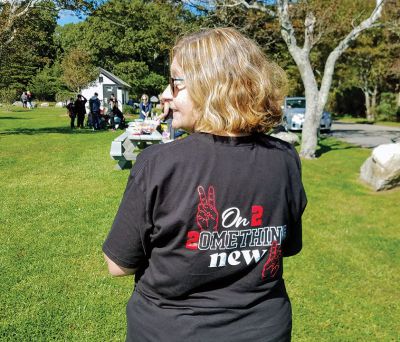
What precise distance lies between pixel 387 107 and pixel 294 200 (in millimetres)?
37419

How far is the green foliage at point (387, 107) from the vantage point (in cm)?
3500

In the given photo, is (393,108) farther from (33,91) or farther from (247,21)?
(33,91)

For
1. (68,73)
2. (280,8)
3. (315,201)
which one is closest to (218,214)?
(315,201)

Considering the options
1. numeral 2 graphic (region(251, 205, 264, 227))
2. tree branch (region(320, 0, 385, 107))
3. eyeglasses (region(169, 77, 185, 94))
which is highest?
tree branch (region(320, 0, 385, 107))

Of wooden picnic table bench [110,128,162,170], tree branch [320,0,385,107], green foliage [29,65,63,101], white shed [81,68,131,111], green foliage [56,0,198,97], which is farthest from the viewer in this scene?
green foliage [29,65,63,101]

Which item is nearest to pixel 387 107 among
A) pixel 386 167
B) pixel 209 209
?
pixel 386 167

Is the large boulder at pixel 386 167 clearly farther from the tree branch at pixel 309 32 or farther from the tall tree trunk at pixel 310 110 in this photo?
the tree branch at pixel 309 32

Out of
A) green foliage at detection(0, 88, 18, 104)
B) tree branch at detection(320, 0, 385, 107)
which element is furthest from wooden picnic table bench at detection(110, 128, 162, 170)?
green foliage at detection(0, 88, 18, 104)

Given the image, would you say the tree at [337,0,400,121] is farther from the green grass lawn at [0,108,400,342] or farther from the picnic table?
the green grass lawn at [0,108,400,342]

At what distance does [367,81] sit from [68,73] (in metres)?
31.4

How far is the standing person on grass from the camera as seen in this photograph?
1380 mm

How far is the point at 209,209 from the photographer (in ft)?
4.56

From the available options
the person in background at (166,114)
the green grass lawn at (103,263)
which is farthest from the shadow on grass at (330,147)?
the green grass lawn at (103,263)

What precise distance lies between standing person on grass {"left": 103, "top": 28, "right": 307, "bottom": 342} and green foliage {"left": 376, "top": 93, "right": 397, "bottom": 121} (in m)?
37.4
